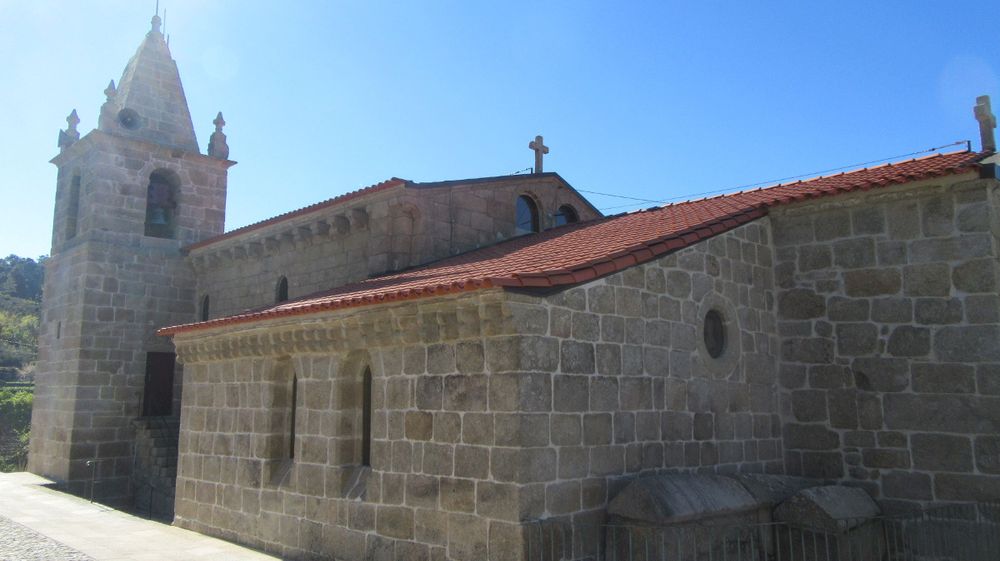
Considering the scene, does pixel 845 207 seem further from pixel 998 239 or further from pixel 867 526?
pixel 867 526

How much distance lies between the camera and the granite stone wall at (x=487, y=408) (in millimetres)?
6793

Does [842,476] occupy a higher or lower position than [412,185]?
lower

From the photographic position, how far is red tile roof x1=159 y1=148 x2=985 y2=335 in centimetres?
714

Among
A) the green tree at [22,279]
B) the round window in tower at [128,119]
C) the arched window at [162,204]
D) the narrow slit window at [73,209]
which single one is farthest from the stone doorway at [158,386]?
the green tree at [22,279]

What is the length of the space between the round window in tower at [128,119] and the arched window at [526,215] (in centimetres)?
1003

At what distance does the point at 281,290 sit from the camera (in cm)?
1456

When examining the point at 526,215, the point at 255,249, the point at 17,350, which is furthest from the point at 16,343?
the point at 526,215

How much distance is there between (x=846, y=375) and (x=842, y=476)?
1.19m

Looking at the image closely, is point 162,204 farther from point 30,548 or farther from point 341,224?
point 30,548

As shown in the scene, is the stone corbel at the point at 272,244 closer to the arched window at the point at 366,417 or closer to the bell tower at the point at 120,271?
the bell tower at the point at 120,271

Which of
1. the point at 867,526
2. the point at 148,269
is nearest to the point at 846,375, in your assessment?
the point at 867,526

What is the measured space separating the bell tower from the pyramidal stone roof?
25 mm

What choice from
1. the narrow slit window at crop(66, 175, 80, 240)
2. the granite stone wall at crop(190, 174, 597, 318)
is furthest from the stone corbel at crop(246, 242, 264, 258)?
the narrow slit window at crop(66, 175, 80, 240)

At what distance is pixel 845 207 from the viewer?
9.26 m
